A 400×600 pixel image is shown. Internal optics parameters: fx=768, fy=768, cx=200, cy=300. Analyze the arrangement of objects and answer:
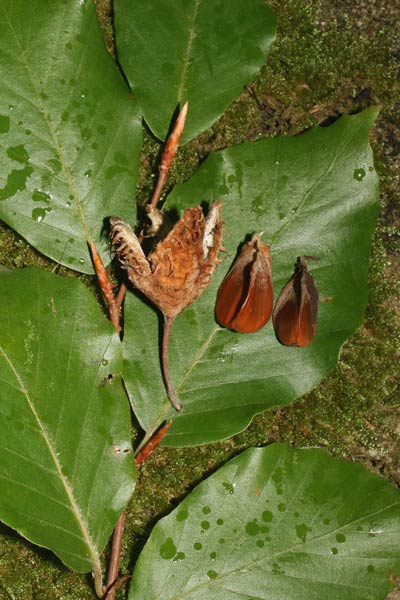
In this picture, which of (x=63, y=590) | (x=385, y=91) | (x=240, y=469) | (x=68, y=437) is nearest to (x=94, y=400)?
(x=68, y=437)

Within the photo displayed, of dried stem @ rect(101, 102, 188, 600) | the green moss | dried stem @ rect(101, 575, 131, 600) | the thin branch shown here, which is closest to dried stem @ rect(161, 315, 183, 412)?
dried stem @ rect(101, 102, 188, 600)

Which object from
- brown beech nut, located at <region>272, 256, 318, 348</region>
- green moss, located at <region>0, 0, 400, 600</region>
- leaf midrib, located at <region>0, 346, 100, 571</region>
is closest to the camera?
leaf midrib, located at <region>0, 346, 100, 571</region>

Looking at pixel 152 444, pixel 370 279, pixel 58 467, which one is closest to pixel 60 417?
pixel 58 467

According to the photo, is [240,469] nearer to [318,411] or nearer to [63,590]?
[318,411]

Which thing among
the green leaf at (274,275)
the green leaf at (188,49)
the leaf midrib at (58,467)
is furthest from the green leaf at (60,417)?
the green leaf at (188,49)

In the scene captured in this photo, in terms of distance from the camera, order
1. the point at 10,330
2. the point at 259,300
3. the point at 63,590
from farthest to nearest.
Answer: the point at 63,590, the point at 259,300, the point at 10,330

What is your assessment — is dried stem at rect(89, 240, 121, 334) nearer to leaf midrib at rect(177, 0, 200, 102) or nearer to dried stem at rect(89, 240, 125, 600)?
dried stem at rect(89, 240, 125, 600)
